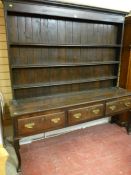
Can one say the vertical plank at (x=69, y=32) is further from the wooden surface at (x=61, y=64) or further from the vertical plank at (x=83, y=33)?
the vertical plank at (x=83, y=33)

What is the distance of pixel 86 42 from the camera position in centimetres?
237

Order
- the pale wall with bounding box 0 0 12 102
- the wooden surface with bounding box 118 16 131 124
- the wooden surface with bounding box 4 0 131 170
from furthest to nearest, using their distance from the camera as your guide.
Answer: the wooden surface with bounding box 118 16 131 124 < the pale wall with bounding box 0 0 12 102 < the wooden surface with bounding box 4 0 131 170

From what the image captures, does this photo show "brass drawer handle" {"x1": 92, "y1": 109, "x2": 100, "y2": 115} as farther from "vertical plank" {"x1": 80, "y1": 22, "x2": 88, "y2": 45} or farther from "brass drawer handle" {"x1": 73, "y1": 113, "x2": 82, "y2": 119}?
"vertical plank" {"x1": 80, "y1": 22, "x2": 88, "y2": 45}

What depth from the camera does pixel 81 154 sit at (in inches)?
84.3

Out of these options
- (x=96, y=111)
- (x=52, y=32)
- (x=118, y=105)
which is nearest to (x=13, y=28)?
(x=52, y=32)

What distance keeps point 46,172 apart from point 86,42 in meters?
1.80

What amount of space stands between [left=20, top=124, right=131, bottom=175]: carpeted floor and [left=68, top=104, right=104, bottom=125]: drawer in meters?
0.49

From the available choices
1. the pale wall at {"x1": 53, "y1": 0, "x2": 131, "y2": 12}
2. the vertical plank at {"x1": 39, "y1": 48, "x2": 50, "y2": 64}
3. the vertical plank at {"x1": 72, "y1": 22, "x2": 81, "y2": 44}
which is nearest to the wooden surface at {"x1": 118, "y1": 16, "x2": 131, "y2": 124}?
the pale wall at {"x1": 53, "y1": 0, "x2": 131, "y2": 12}

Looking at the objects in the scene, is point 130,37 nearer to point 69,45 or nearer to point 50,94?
point 69,45

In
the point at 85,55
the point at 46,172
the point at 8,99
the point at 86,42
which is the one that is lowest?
the point at 46,172

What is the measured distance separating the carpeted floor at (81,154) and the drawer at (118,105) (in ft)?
1.65

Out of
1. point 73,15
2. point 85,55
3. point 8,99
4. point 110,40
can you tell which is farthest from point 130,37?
point 8,99

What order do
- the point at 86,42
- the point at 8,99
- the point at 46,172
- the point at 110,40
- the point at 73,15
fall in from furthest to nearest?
the point at 110,40 → the point at 86,42 → the point at 8,99 → the point at 73,15 → the point at 46,172

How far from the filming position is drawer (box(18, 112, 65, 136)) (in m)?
1.70
